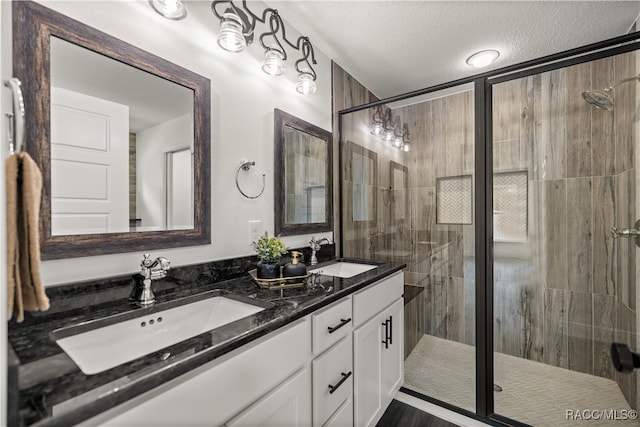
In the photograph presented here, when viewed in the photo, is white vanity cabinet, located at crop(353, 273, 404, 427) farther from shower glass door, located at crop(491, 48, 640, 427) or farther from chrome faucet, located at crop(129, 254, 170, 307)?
chrome faucet, located at crop(129, 254, 170, 307)

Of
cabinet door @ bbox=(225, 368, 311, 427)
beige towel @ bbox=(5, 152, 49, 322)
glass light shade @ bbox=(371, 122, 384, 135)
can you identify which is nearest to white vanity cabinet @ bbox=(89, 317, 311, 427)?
cabinet door @ bbox=(225, 368, 311, 427)

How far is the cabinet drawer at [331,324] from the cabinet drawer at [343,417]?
0.31 metres

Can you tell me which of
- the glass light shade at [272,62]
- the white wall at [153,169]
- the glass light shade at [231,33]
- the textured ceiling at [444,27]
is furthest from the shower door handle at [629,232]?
the white wall at [153,169]

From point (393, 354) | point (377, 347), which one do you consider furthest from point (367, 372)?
point (393, 354)

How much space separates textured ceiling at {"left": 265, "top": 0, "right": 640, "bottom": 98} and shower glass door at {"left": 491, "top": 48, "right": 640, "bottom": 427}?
0.46 meters

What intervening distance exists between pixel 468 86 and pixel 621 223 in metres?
1.13

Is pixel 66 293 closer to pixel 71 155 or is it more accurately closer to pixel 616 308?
pixel 71 155

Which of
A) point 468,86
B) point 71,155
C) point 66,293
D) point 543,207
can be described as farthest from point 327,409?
point 468,86

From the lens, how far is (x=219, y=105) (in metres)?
1.42

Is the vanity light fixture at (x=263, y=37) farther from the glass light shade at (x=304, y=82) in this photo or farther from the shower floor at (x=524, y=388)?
the shower floor at (x=524, y=388)

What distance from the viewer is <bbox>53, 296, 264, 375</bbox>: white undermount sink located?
0.82m

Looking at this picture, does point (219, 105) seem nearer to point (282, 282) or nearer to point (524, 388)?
point (282, 282)

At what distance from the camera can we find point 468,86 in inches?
72.1

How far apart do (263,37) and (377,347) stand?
186 cm
